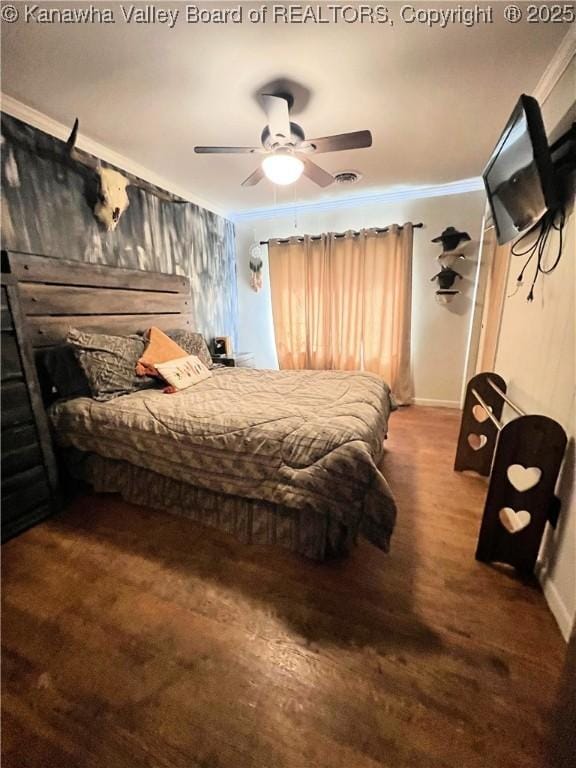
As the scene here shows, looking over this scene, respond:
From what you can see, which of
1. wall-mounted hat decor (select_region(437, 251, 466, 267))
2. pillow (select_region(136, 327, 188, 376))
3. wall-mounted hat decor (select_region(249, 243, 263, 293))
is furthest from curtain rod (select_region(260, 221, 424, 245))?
pillow (select_region(136, 327, 188, 376))

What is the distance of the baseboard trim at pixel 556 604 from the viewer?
3.91ft

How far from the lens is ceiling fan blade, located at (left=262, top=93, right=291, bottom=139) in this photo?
169 cm

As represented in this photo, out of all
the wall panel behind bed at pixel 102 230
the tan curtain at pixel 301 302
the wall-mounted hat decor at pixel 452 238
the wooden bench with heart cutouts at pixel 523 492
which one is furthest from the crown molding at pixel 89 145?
the wooden bench with heart cutouts at pixel 523 492

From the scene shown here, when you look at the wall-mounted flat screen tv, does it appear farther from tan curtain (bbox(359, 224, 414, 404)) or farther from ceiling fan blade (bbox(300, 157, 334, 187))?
tan curtain (bbox(359, 224, 414, 404))

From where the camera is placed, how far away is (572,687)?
0.81 metres

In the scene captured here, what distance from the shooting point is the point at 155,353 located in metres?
2.47

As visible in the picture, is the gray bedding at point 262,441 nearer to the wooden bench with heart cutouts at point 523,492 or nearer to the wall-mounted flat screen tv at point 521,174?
the wooden bench with heart cutouts at point 523,492

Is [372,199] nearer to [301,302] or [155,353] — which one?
[301,302]

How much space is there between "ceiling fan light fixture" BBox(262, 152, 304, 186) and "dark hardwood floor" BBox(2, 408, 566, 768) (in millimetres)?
2248

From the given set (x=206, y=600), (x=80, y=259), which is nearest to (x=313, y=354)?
(x=80, y=259)

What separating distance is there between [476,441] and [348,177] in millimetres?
2670

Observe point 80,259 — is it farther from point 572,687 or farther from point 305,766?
point 572,687

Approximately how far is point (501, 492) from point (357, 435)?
0.74 metres

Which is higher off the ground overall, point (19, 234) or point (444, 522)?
point (19, 234)
